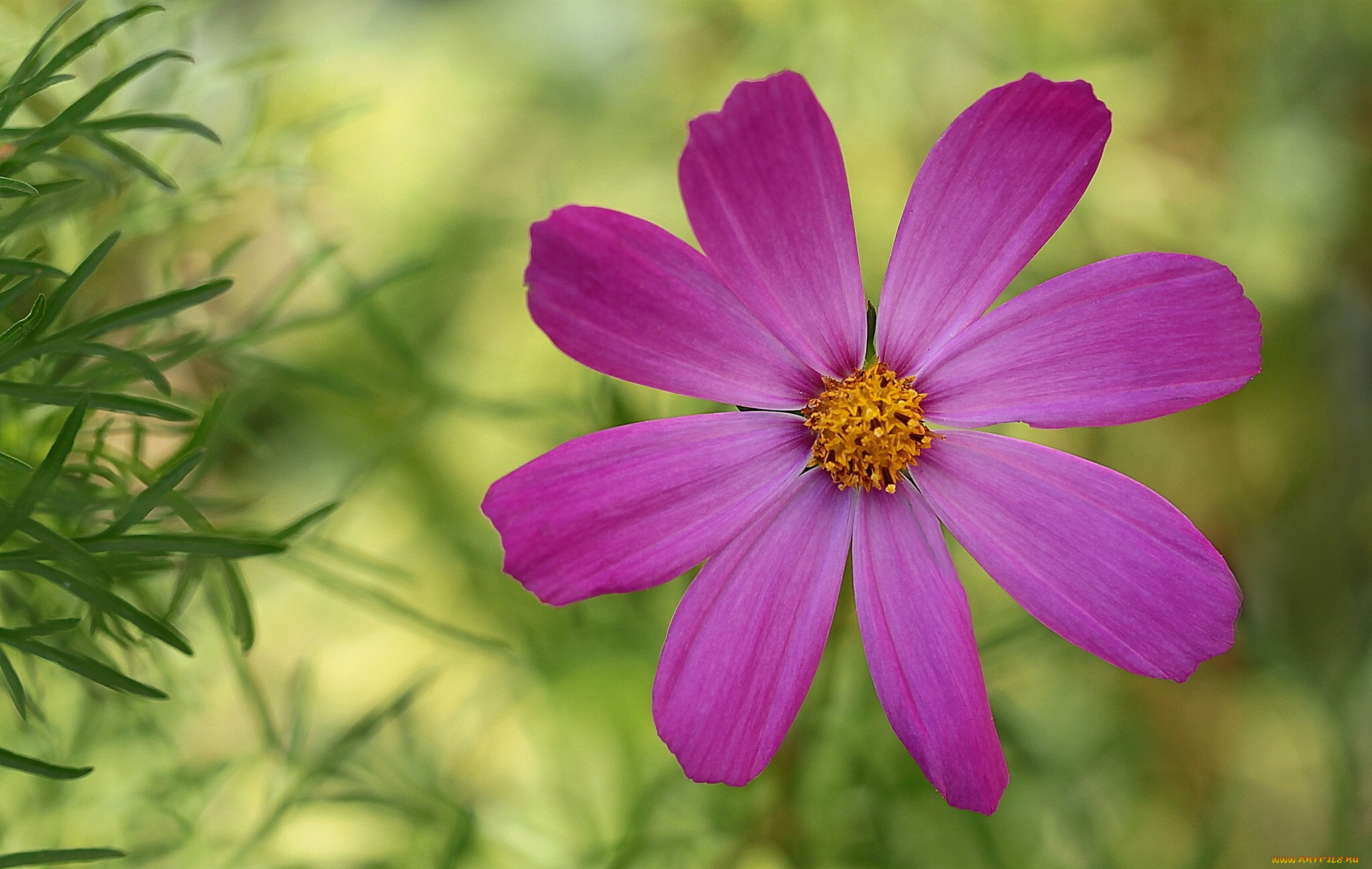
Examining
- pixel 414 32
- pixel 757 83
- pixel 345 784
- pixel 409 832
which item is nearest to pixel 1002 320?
pixel 757 83

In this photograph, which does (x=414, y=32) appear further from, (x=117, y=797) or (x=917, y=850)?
(x=917, y=850)

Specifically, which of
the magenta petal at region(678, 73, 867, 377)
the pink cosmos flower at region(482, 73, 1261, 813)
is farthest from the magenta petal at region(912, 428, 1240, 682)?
the magenta petal at region(678, 73, 867, 377)

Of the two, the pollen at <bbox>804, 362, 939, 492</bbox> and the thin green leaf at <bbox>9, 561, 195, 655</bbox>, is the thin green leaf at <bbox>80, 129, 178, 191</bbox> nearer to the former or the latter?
the thin green leaf at <bbox>9, 561, 195, 655</bbox>

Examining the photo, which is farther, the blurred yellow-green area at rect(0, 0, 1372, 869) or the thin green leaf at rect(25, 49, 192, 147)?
the blurred yellow-green area at rect(0, 0, 1372, 869)

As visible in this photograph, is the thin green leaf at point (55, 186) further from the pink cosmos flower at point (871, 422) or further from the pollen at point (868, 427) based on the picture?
the pollen at point (868, 427)

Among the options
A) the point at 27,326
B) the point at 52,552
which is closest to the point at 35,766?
the point at 52,552

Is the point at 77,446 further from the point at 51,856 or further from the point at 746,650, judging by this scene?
the point at 746,650

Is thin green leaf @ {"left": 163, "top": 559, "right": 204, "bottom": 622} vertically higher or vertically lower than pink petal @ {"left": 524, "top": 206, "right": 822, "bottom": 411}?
lower
